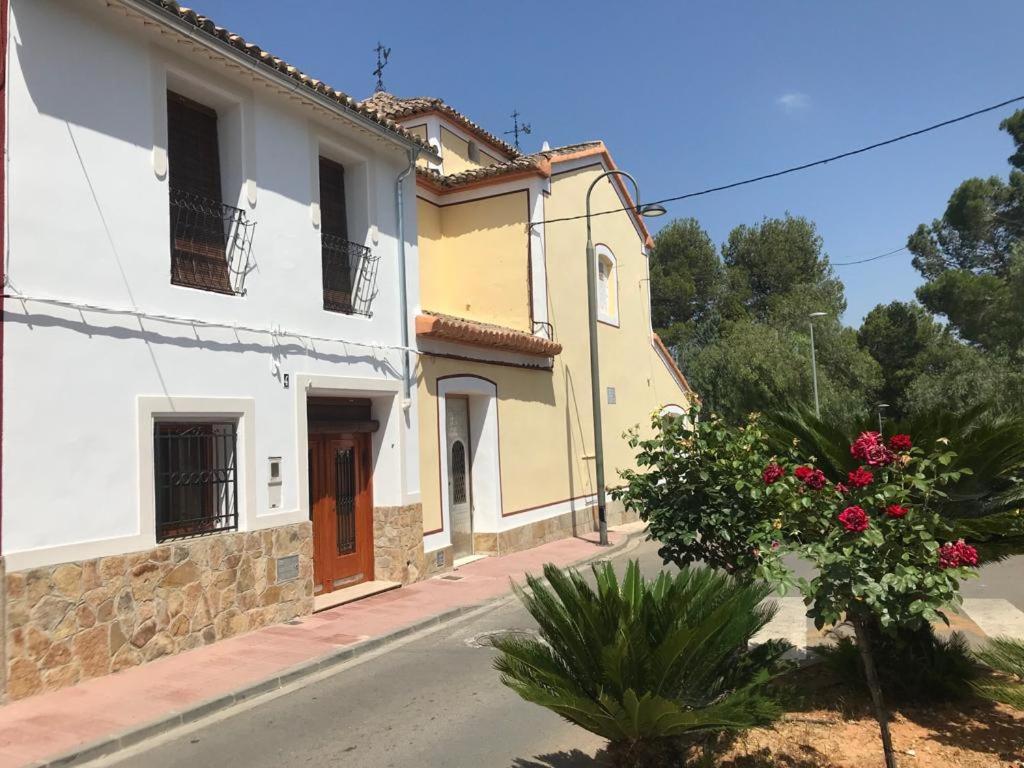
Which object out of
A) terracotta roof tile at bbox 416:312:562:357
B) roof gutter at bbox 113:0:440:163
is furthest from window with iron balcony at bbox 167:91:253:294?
terracotta roof tile at bbox 416:312:562:357

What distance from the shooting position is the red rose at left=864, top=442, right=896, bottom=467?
3.95 metres

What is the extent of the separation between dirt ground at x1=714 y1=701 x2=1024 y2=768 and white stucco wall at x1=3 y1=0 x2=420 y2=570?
17.9 ft

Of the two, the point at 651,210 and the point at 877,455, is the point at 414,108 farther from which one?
the point at 877,455

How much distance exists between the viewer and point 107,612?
659cm

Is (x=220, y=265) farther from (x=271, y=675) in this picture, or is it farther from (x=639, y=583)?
(x=639, y=583)

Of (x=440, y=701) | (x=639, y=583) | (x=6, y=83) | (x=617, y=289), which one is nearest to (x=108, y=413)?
(x=6, y=83)

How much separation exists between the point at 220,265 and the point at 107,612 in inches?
145

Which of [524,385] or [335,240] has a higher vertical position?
[335,240]

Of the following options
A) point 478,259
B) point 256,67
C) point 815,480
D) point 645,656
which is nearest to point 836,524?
point 815,480

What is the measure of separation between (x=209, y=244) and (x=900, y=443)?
698cm

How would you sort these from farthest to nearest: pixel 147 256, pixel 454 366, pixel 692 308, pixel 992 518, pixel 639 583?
1. pixel 692 308
2. pixel 454 366
3. pixel 147 256
4. pixel 992 518
5. pixel 639 583

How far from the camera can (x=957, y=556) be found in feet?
Result: 11.8

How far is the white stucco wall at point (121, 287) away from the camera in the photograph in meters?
6.26

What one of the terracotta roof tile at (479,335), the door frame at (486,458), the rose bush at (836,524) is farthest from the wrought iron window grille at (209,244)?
the rose bush at (836,524)
